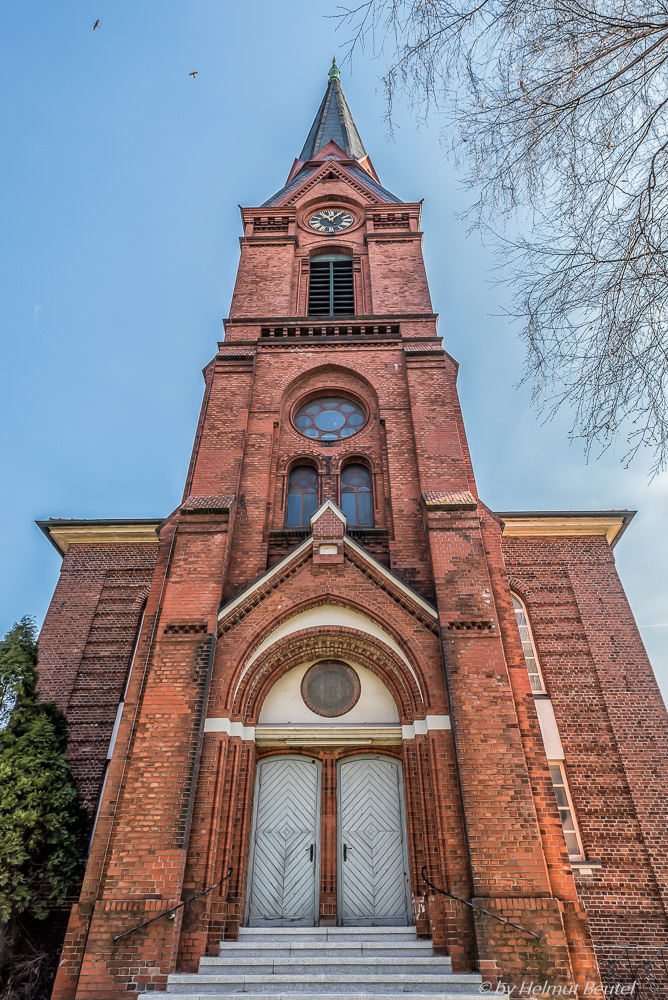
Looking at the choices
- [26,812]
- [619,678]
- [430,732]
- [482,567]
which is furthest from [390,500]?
[26,812]

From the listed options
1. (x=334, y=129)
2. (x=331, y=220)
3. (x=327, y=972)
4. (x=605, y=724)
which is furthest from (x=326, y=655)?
(x=334, y=129)

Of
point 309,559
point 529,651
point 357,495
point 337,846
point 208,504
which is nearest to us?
point 337,846

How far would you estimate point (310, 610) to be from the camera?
10500 millimetres

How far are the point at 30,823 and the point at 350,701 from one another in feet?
15.6

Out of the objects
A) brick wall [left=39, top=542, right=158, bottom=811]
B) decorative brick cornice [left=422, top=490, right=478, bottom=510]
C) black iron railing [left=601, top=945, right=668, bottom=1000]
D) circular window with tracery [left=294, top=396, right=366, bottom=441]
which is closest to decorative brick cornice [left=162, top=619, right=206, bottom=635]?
brick wall [left=39, top=542, right=158, bottom=811]

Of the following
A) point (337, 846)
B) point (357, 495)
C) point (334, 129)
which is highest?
point (334, 129)

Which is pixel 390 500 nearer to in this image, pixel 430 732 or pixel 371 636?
pixel 371 636

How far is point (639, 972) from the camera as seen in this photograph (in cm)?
997

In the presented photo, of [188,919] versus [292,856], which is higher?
[292,856]

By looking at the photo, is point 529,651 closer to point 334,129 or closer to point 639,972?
point 639,972

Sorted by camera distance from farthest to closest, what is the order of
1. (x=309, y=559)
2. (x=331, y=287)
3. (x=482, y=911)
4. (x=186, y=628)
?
(x=331, y=287), (x=309, y=559), (x=186, y=628), (x=482, y=911)

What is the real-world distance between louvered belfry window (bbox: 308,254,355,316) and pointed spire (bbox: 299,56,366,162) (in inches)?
334

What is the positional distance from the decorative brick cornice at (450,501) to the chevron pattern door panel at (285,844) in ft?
15.0

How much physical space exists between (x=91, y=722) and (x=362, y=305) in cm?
1160
